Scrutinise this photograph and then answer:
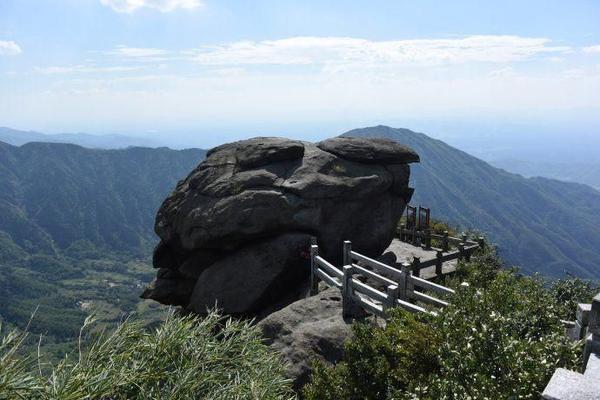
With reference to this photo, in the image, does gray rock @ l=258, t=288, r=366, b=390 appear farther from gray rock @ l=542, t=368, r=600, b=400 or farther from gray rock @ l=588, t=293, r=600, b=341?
gray rock @ l=542, t=368, r=600, b=400

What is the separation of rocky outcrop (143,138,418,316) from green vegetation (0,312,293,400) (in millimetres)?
10387

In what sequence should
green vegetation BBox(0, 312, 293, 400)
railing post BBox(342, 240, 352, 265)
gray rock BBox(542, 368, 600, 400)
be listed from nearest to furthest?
gray rock BBox(542, 368, 600, 400) < green vegetation BBox(0, 312, 293, 400) < railing post BBox(342, 240, 352, 265)

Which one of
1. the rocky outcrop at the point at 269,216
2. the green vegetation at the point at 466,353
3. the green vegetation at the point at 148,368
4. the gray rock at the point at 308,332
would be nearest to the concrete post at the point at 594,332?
the green vegetation at the point at 466,353

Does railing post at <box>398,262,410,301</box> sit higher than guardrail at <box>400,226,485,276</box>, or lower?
higher

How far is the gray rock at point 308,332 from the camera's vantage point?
46.0 ft

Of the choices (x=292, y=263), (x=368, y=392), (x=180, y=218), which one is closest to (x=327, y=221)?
(x=292, y=263)

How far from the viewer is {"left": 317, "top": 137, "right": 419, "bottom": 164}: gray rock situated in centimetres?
2498

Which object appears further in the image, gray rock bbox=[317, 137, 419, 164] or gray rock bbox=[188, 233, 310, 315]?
gray rock bbox=[317, 137, 419, 164]

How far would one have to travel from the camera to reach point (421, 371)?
30.8ft

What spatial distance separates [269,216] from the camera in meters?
22.0

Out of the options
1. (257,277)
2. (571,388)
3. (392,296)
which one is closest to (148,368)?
(571,388)

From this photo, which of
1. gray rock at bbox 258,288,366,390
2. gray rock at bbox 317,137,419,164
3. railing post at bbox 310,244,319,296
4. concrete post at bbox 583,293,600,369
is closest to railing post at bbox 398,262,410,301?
gray rock at bbox 258,288,366,390

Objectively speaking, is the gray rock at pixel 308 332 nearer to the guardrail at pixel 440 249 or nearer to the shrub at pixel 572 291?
the guardrail at pixel 440 249

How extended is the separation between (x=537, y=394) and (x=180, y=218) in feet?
67.1
